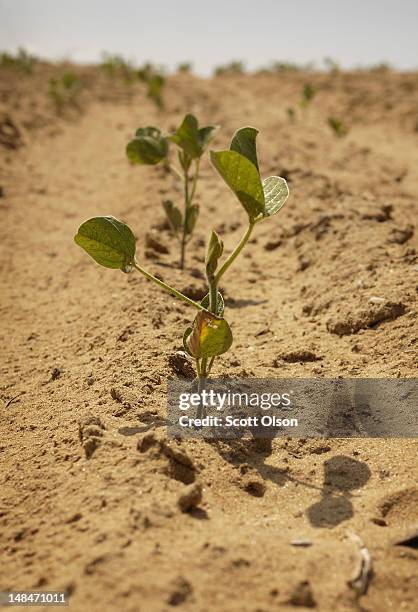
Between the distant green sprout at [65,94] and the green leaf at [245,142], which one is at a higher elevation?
the distant green sprout at [65,94]

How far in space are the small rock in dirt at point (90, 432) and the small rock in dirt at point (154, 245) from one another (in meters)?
1.70

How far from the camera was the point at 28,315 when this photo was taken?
2.91 m

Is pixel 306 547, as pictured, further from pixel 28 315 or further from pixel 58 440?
A: pixel 28 315

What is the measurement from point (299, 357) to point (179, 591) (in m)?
1.22

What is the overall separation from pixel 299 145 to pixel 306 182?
82.3 inches

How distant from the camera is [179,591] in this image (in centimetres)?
112

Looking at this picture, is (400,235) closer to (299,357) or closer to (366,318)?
(366,318)

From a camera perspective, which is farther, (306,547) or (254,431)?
(254,431)

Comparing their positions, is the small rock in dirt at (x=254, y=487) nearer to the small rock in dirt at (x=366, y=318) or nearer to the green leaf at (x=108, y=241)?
the green leaf at (x=108, y=241)

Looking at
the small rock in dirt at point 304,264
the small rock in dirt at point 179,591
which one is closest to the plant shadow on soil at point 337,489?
the small rock in dirt at point 179,591

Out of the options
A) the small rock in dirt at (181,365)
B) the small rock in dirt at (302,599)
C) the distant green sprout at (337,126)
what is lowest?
the small rock in dirt at (302,599)

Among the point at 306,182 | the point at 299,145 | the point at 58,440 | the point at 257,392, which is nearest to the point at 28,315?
the point at 58,440

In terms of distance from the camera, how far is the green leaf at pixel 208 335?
5.01 ft

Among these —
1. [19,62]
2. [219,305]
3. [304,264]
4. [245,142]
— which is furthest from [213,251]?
[19,62]
